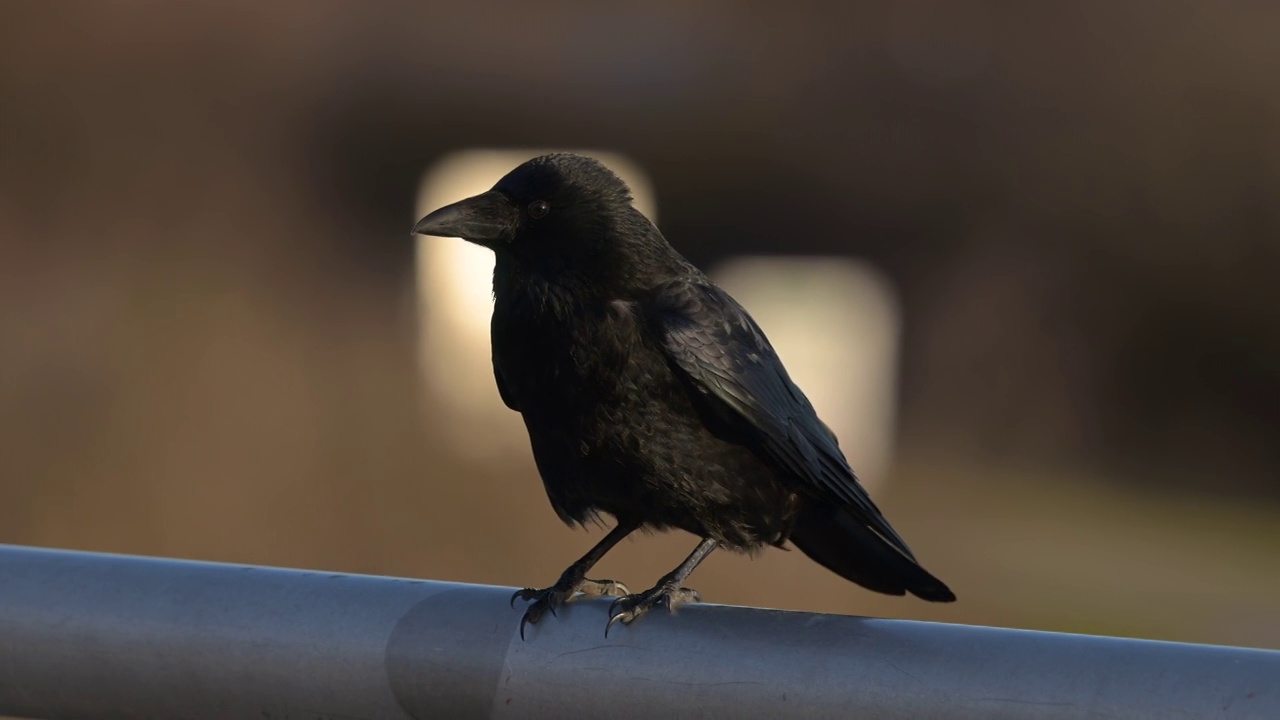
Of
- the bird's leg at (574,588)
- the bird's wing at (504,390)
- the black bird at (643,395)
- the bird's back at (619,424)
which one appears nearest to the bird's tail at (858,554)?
the black bird at (643,395)

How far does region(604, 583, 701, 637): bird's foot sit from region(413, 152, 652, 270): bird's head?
22.9 inches

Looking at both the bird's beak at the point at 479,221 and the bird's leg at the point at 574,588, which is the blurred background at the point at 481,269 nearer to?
the bird's leg at the point at 574,588

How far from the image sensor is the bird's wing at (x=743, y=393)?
2299mm

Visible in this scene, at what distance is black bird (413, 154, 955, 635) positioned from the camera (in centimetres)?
228

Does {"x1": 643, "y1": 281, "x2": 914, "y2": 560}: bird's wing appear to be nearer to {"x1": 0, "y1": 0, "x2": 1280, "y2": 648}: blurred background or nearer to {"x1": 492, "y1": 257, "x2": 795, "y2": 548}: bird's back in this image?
{"x1": 492, "y1": 257, "x2": 795, "y2": 548}: bird's back

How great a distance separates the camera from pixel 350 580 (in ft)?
4.58

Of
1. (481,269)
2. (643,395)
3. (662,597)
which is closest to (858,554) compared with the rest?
(643,395)

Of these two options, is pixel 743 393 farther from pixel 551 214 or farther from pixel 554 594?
pixel 554 594

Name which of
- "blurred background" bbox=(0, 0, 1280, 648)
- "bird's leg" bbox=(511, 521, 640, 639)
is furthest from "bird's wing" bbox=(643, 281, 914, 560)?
"blurred background" bbox=(0, 0, 1280, 648)

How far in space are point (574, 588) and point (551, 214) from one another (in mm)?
678

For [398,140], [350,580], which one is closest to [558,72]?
[398,140]

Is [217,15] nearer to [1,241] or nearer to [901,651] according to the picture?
[1,241]

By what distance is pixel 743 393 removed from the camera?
232cm

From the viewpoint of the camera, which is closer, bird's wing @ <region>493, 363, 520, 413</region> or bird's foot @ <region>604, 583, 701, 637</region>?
bird's foot @ <region>604, 583, 701, 637</region>
